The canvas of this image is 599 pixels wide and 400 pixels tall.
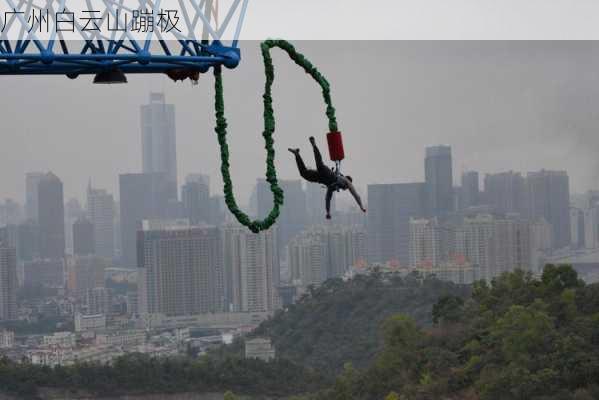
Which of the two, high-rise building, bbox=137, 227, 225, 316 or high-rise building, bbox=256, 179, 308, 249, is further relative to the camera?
high-rise building, bbox=137, 227, 225, 316

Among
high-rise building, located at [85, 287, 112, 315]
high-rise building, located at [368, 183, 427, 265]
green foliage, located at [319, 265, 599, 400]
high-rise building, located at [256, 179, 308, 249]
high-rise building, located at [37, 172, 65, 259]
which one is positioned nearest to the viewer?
green foliage, located at [319, 265, 599, 400]

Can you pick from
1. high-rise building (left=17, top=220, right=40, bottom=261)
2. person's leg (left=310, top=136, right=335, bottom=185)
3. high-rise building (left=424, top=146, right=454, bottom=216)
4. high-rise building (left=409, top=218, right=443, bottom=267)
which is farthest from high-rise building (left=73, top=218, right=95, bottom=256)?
person's leg (left=310, top=136, right=335, bottom=185)

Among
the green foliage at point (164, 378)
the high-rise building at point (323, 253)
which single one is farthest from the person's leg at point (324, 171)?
the high-rise building at point (323, 253)

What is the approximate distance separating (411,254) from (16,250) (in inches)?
350

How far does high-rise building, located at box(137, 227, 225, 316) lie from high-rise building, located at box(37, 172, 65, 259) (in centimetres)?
183

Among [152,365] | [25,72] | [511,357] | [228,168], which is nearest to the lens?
[25,72]

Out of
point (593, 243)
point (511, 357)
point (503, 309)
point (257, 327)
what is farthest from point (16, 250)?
point (511, 357)

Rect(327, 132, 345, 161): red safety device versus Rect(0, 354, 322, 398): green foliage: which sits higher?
Rect(327, 132, 345, 161): red safety device

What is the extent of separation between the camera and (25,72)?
364 cm

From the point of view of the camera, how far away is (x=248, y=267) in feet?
99.3

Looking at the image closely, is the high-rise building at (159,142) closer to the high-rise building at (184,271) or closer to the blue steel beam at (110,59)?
the high-rise building at (184,271)

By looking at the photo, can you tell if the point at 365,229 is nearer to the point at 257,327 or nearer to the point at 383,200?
the point at 383,200

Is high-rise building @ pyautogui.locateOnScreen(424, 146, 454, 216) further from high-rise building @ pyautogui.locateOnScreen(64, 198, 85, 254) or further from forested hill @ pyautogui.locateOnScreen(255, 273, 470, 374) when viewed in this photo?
high-rise building @ pyautogui.locateOnScreen(64, 198, 85, 254)

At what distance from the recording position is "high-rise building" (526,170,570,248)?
95.0 feet
